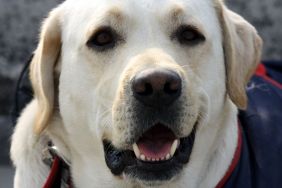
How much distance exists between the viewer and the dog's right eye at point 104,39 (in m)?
3.41

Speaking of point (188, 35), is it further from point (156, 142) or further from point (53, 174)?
point (53, 174)

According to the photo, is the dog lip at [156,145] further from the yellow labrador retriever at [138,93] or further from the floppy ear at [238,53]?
the floppy ear at [238,53]

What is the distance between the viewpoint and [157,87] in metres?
2.96

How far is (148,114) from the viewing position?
3062 mm

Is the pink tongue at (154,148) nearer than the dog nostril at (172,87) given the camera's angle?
No

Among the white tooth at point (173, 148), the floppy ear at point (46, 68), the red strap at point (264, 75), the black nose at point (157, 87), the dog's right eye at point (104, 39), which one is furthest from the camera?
the red strap at point (264, 75)

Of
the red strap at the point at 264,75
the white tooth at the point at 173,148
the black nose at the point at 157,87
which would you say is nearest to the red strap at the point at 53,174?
the white tooth at the point at 173,148

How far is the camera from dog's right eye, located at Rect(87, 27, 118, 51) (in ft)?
11.2

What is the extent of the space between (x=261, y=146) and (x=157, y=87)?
1097mm

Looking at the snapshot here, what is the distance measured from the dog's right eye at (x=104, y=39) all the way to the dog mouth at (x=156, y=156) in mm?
A: 486

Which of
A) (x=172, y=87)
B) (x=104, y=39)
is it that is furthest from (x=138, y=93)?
(x=104, y=39)

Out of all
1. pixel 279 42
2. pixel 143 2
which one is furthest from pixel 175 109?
pixel 279 42

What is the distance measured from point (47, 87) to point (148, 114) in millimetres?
756

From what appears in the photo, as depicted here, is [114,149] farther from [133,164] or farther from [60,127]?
[60,127]
